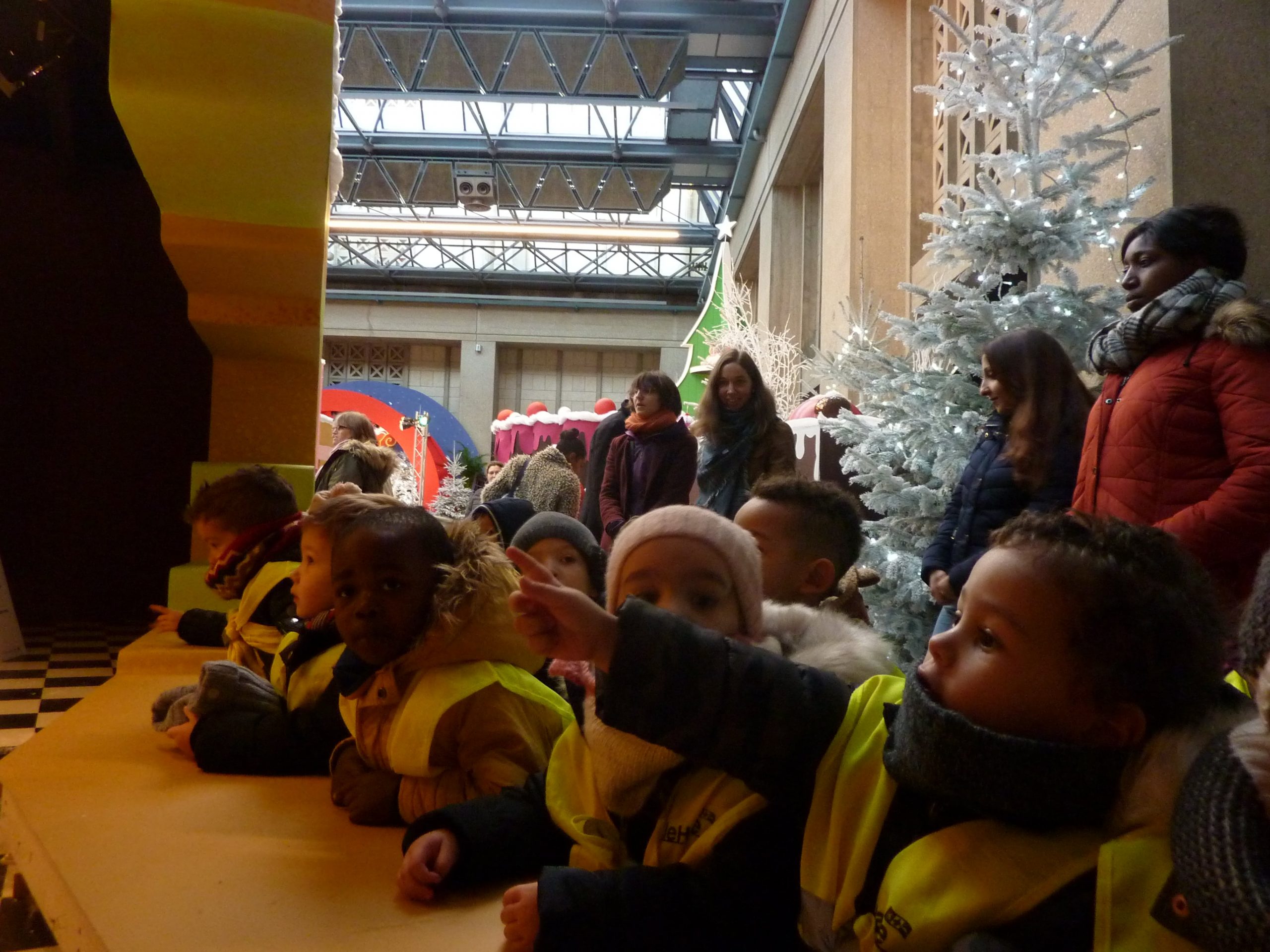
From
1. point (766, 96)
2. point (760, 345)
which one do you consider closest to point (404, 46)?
point (766, 96)

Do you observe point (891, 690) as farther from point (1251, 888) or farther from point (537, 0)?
point (537, 0)

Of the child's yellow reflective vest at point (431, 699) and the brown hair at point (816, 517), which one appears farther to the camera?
the brown hair at point (816, 517)

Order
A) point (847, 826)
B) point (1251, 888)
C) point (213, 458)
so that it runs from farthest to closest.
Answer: point (213, 458) → point (847, 826) → point (1251, 888)

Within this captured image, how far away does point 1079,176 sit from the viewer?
3.24 m

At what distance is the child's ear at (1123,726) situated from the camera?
0.80 m

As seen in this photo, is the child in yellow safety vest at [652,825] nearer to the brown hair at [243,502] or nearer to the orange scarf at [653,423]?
the brown hair at [243,502]

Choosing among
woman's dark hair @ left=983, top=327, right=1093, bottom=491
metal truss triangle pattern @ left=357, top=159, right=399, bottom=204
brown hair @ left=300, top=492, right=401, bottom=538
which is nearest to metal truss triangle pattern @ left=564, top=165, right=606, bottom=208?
metal truss triangle pattern @ left=357, top=159, right=399, bottom=204

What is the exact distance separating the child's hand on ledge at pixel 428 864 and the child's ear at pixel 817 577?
78 cm

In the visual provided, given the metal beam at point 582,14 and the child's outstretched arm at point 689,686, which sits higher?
the metal beam at point 582,14

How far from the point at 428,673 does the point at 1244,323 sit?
1.97m

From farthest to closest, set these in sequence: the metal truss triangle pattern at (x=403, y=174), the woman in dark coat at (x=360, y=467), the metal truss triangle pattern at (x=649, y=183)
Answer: the metal truss triangle pattern at (x=403, y=174) < the metal truss triangle pattern at (x=649, y=183) < the woman in dark coat at (x=360, y=467)

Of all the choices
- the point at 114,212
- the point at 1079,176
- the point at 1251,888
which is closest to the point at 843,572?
the point at 1251,888

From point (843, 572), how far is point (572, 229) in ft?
46.6

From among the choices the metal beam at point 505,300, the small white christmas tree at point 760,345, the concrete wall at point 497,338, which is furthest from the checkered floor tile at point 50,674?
the metal beam at point 505,300
